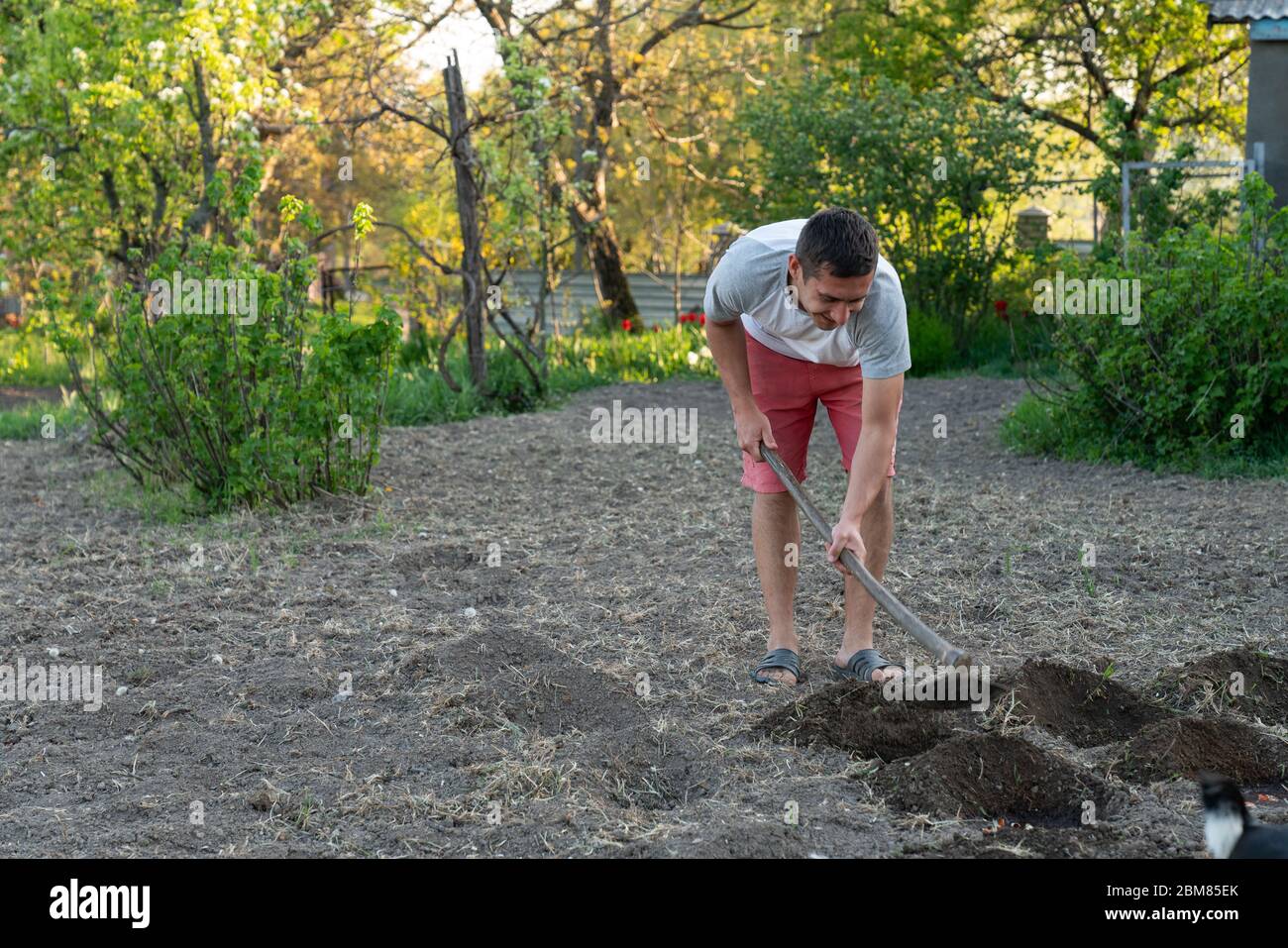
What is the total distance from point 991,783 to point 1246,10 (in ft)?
30.5

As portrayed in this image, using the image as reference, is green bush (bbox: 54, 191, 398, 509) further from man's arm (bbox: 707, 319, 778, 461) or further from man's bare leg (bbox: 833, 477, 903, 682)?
man's bare leg (bbox: 833, 477, 903, 682)

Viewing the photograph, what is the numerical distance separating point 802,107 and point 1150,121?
3.67 metres

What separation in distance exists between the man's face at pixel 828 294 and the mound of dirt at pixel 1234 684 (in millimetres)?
1446

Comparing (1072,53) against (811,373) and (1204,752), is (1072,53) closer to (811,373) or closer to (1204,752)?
(811,373)

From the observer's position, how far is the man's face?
10.0 ft

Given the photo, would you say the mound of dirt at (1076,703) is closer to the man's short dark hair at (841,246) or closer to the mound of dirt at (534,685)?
the mound of dirt at (534,685)

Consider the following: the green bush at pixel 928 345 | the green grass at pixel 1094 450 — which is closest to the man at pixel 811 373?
the green grass at pixel 1094 450

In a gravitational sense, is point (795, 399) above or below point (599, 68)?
below

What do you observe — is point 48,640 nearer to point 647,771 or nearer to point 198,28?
point 647,771

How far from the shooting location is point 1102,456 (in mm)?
6734

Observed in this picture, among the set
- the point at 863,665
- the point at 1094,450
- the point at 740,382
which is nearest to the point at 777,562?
the point at 863,665

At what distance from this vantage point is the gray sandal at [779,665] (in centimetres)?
384

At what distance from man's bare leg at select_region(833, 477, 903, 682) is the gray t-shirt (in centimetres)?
43

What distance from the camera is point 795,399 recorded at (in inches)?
149
